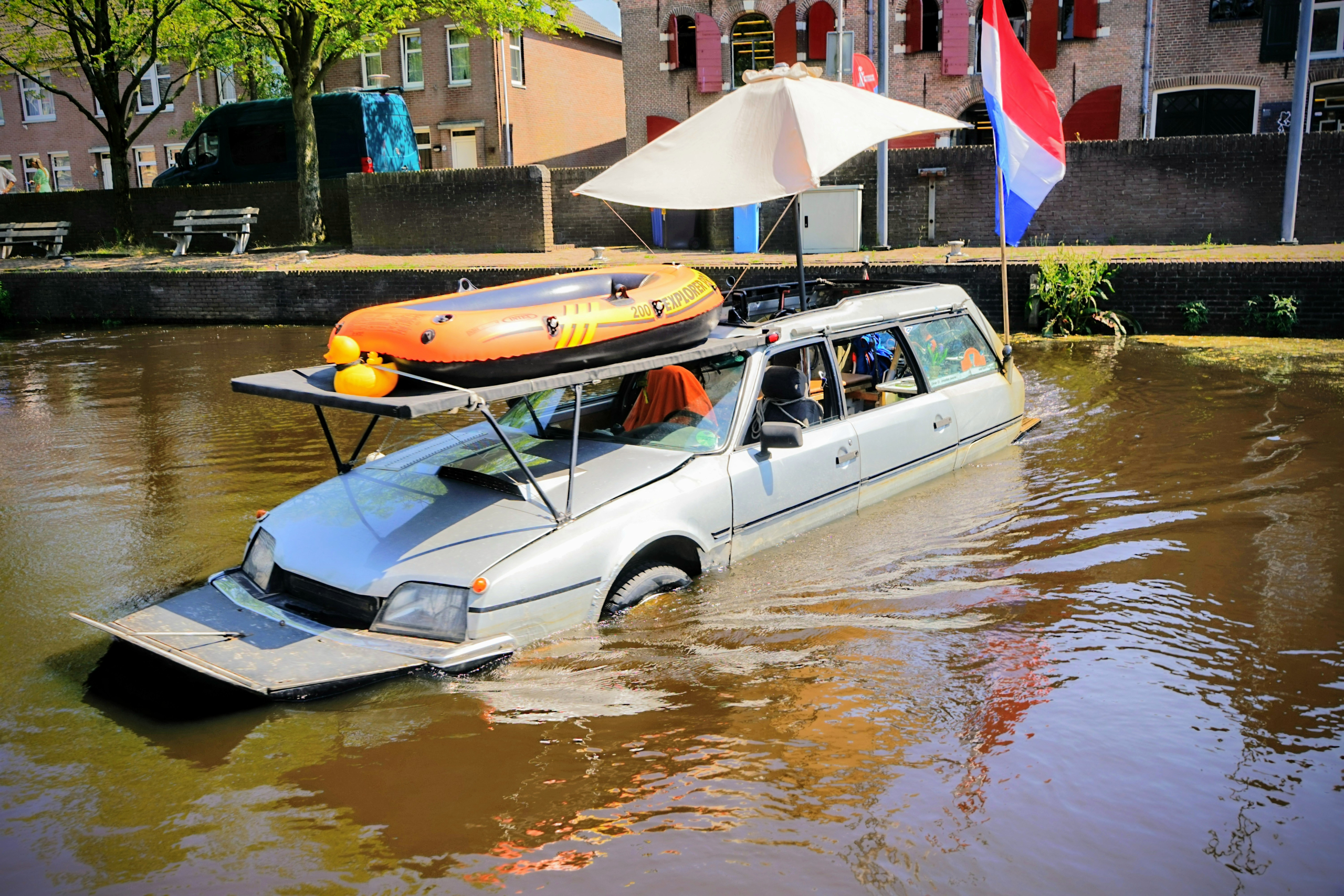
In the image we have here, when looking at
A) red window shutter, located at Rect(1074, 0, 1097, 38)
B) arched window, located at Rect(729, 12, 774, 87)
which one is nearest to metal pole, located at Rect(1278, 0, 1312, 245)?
red window shutter, located at Rect(1074, 0, 1097, 38)

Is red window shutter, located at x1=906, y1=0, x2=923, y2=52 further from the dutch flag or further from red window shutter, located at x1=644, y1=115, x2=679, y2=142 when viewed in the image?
the dutch flag

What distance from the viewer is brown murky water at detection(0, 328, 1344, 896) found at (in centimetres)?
333

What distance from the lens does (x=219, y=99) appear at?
36312mm

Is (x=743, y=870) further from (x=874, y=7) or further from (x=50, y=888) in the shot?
(x=874, y=7)

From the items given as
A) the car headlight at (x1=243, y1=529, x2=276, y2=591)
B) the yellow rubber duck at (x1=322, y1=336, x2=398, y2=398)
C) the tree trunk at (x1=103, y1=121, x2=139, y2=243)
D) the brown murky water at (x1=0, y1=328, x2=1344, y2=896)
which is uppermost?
the tree trunk at (x1=103, y1=121, x2=139, y2=243)

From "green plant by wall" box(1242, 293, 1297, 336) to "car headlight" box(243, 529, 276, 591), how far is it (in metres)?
12.3

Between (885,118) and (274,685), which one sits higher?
(885,118)

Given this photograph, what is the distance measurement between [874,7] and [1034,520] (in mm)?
22921

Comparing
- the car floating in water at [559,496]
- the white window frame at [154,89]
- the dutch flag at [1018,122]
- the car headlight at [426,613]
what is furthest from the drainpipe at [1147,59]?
the white window frame at [154,89]

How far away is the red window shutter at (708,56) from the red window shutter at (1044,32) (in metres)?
8.07

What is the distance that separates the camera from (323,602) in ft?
15.4

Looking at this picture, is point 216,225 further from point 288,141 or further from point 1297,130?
point 1297,130

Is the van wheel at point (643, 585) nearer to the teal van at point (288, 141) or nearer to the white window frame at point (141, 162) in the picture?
the teal van at point (288, 141)

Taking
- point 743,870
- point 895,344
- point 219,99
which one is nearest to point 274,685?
point 743,870
